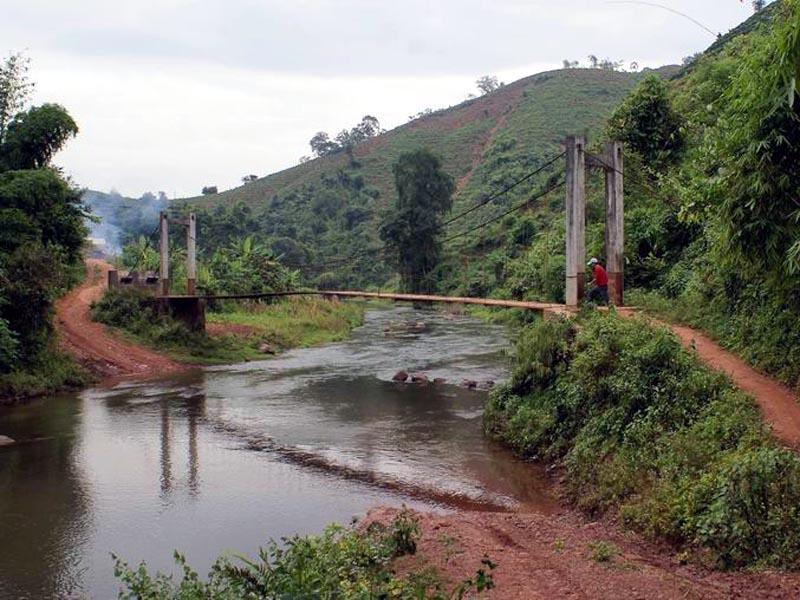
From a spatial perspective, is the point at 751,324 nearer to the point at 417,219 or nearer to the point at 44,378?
the point at 44,378

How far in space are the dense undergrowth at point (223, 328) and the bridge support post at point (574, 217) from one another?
11006mm

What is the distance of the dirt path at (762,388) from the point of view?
21.5 ft

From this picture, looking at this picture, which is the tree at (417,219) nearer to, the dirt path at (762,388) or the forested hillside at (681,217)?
the forested hillside at (681,217)

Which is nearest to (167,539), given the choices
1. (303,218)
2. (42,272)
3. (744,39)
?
(42,272)

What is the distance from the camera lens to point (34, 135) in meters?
17.8

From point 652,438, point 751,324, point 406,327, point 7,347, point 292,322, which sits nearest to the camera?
point 652,438

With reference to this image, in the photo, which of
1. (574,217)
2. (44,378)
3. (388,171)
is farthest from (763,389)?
(388,171)

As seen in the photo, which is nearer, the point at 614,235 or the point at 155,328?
the point at 614,235

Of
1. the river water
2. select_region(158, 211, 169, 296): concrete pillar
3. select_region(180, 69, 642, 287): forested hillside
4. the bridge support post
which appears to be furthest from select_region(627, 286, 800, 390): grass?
select_region(180, 69, 642, 287): forested hillside

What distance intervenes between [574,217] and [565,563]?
21.7ft

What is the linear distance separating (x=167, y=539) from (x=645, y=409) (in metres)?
4.76

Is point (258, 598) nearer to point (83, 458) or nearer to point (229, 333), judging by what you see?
point (83, 458)

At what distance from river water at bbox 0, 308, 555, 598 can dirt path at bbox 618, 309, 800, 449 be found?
223 centimetres

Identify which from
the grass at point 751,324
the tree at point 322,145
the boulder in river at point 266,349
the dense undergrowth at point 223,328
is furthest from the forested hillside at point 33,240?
the tree at point 322,145
